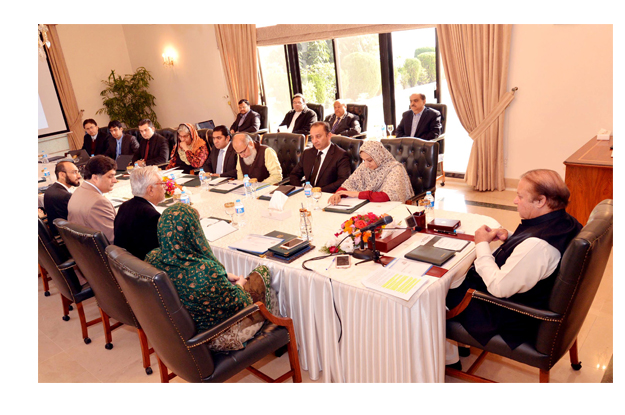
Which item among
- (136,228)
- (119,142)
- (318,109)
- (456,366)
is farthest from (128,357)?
(318,109)

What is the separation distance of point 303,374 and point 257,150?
8.61ft

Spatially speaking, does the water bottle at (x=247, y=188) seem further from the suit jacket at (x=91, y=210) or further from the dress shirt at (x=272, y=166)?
the suit jacket at (x=91, y=210)

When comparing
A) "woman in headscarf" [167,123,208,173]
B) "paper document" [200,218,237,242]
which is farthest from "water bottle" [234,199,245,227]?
"woman in headscarf" [167,123,208,173]

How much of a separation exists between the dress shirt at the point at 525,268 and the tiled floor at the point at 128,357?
2.50 feet

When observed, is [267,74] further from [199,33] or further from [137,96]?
[137,96]

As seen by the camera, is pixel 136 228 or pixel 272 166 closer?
pixel 136 228

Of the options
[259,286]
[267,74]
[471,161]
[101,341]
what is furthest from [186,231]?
[267,74]

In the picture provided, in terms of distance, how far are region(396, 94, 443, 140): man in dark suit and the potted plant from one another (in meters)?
6.38

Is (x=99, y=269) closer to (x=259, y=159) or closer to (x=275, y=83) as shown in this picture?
(x=259, y=159)

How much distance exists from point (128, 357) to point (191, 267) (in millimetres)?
1398

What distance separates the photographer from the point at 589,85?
4.75 meters

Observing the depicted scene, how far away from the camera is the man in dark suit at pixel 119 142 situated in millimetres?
6758

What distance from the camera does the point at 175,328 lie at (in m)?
2.03

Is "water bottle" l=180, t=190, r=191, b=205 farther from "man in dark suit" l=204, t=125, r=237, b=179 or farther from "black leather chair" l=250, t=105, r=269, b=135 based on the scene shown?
"black leather chair" l=250, t=105, r=269, b=135
